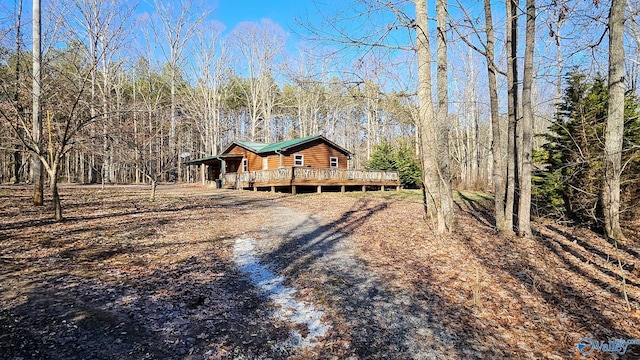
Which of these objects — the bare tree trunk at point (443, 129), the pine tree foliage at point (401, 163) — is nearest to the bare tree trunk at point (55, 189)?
the bare tree trunk at point (443, 129)

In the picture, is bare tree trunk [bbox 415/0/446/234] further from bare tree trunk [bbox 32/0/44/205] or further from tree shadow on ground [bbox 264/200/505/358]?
bare tree trunk [bbox 32/0/44/205]

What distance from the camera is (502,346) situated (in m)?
3.66

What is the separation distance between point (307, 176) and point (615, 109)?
1458 cm

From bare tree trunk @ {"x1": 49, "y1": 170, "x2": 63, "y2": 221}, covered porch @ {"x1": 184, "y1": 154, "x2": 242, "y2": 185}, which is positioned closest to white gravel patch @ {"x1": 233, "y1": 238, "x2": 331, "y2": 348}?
bare tree trunk @ {"x1": 49, "y1": 170, "x2": 63, "y2": 221}

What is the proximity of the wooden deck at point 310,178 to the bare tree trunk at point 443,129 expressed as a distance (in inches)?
466

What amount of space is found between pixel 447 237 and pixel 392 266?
2364mm

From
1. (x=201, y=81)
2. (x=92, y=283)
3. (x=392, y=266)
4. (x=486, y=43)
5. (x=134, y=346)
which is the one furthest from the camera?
(x=201, y=81)

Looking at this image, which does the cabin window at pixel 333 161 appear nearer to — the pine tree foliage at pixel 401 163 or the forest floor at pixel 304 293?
the pine tree foliage at pixel 401 163

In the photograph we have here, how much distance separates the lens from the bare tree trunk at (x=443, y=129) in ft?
26.7

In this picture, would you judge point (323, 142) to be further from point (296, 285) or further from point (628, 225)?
point (296, 285)

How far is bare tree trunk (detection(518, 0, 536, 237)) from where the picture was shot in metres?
7.75

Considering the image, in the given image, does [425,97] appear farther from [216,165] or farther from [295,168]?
[216,165]

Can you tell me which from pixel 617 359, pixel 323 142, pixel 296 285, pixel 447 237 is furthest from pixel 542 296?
pixel 323 142

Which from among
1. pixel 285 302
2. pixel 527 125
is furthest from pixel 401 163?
pixel 285 302
